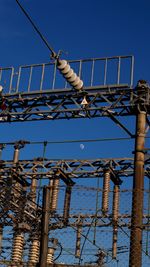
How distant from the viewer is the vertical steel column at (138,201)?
13.6 metres

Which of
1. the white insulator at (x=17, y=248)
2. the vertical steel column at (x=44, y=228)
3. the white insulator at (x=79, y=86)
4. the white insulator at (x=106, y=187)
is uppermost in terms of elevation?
the white insulator at (x=79, y=86)

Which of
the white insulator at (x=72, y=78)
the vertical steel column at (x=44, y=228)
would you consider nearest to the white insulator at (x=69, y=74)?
the white insulator at (x=72, y=78)

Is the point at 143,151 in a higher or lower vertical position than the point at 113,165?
lower

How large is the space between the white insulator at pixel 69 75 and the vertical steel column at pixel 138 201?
10.1 ft

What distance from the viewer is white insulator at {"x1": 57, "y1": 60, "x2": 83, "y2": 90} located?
59.5ft

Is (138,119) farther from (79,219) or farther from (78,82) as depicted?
(79,219)

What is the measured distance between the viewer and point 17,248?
17672mm

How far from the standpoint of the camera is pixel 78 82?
61.9 ft

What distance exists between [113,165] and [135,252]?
440 inches

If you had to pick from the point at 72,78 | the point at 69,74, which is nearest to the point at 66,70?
the point at 69,74

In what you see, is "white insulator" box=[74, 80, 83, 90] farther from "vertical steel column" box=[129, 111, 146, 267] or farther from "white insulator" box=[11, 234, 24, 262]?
"white insulator" box=[11, 234, 24, 262]

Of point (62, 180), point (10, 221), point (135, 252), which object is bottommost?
point (135, 252)

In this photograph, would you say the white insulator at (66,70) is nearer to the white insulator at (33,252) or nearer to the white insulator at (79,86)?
the white insulator at (79,86)

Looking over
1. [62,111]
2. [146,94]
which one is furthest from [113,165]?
[146,94]
